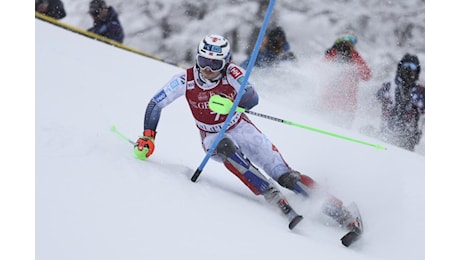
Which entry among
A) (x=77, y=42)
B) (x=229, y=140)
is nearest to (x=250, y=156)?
(x=229, y=140)

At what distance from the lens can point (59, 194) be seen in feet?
7.29

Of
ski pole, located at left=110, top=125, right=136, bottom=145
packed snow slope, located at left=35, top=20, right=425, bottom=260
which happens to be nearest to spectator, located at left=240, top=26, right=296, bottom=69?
packed snow slope, located at left=35, top=20, right=425, bottom=260

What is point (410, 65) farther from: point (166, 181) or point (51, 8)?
→ point (51, 8)

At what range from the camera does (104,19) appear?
168 inches

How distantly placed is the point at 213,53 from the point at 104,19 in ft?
5.40

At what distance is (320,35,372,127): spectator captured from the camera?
4.36 metres

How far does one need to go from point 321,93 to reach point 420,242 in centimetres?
196

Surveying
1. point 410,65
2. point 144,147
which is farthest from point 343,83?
point 144,147

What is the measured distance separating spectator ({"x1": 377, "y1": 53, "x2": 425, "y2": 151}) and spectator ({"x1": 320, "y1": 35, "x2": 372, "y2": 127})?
0.78ft

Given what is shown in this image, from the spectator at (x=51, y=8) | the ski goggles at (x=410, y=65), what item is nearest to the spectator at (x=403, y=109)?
the ski goggles at (x=410, y=65)

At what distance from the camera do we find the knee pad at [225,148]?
2943mm

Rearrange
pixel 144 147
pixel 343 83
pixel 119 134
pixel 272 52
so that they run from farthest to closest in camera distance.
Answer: pixel 343 83 < pixel 272 52 < pixel 119 134 < pixel 144 147

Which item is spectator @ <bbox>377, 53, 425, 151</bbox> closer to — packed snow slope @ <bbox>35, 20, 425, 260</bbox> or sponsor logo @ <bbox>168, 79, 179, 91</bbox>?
packed snow slope @ <bbox>35, 20, 425, 260</bbox>

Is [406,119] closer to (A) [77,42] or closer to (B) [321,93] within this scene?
(B) [321,93]
